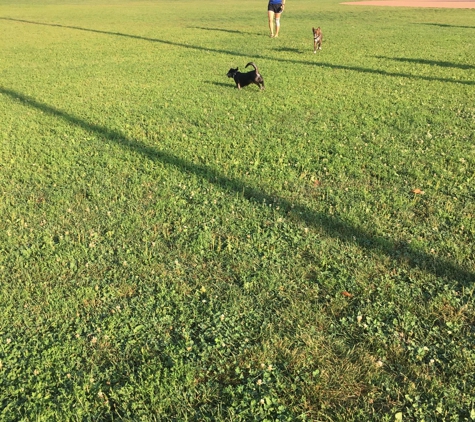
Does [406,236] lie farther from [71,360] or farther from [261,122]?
[261,122]

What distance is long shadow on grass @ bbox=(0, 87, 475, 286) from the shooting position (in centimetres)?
406

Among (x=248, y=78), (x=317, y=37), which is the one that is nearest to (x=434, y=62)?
(x=317, y=37)

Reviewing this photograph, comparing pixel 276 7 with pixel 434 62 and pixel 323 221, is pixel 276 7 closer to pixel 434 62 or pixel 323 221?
pixel 434 62

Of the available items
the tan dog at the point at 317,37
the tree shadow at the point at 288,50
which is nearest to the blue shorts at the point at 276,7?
the tree shadow at the point at 288,50

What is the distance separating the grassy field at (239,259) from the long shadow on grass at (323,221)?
0.03 metres

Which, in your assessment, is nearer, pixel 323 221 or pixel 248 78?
pixel 323 221

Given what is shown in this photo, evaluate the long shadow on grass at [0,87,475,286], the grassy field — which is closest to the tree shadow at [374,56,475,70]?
the grassy field

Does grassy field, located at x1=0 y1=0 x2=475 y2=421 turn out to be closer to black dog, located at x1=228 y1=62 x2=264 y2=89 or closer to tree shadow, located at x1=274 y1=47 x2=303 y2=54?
black dog, located at x1=228 y1=62 x2=264 y2=89

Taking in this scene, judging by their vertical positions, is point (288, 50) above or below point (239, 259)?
above

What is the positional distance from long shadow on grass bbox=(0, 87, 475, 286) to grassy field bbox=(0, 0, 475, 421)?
0.03 m

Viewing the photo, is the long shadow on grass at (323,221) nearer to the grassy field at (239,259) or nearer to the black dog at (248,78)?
the grassy field at (239,259)

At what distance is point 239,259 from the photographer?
4.27 m

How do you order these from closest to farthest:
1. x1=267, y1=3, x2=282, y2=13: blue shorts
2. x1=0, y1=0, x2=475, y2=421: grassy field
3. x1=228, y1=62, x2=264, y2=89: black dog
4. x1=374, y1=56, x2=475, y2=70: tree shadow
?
1. x1=0, y1=0, x2=475, y2=421: grassy field
2. x1=228, y1=62, x2=264, y2=89: black dog
3. x1=374, y1=56, x2=475, y2=70: tree shadow
4. x1=267, y1=3, x2=282, y2=13: blue shorts

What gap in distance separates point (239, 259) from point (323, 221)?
1169mm
